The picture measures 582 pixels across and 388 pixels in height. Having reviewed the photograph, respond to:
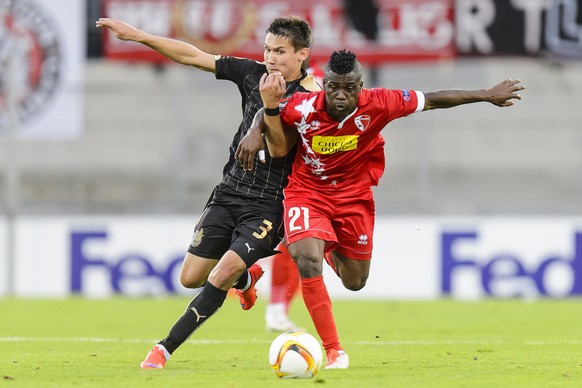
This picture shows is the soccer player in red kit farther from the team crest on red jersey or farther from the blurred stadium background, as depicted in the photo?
the blurred stadium background

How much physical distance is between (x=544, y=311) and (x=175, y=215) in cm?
474

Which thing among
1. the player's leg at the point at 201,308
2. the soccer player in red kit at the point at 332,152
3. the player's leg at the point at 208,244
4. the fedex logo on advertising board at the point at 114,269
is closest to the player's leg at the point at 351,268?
the soccer player in red kit at the point at 332,152

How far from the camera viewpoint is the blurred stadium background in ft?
49.0

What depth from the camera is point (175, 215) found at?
15.4 metres

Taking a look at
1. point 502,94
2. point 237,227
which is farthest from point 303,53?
point 502,94

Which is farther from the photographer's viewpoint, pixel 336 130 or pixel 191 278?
pixel 191 278

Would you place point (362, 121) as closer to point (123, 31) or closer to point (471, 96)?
point (471, 96)

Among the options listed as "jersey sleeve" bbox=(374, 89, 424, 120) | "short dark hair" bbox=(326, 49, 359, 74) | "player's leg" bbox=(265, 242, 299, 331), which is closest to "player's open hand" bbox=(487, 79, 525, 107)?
"jersey sleeve" bbox=(374, 89, 424, 120)

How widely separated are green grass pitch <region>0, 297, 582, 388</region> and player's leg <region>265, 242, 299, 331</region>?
183mm

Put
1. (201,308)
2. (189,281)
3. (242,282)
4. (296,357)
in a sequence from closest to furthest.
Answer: (296,357) → (201,308) → (189,281) → (242,282)

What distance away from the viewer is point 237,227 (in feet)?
25.7

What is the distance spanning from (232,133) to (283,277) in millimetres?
6476

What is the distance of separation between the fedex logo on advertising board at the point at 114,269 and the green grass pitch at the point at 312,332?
359mm

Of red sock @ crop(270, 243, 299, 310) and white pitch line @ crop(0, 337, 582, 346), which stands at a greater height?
red sock @ crop(270, 243, 299, 310)
